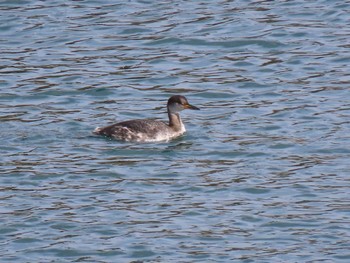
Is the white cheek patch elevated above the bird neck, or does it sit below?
above

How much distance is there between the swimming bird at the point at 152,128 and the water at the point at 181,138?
0.15 metres

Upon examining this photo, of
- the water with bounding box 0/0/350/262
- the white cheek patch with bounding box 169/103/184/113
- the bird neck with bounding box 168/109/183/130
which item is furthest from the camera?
the white cheek patch with bounding box 169/103/184/113

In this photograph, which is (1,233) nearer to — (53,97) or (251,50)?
(53,97)

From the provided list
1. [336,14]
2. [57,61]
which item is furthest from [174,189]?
[336,14]

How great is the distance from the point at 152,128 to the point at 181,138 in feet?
1.48

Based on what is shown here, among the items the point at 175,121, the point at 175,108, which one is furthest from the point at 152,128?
the point at 175,108

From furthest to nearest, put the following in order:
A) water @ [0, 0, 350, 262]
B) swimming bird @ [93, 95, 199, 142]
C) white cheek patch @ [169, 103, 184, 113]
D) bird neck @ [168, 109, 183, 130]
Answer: white cheek patch @ [169, 103, 184, 113]
bird neck @ [168, 109, 183, 130]
swimming bird @ [93, 95, 199, 142]
water @ [0, 0, 350, 262]

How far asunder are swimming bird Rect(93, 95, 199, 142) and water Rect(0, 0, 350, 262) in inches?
5.9

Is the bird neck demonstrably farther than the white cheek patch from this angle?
No

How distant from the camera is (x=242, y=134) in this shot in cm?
1889

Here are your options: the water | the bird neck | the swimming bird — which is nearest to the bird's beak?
the swimming bird

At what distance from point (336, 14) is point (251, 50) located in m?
2.39

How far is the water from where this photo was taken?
14.6 meters

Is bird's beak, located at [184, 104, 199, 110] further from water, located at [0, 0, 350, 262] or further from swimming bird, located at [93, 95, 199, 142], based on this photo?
water, located at [0, 0, 350, 262]
